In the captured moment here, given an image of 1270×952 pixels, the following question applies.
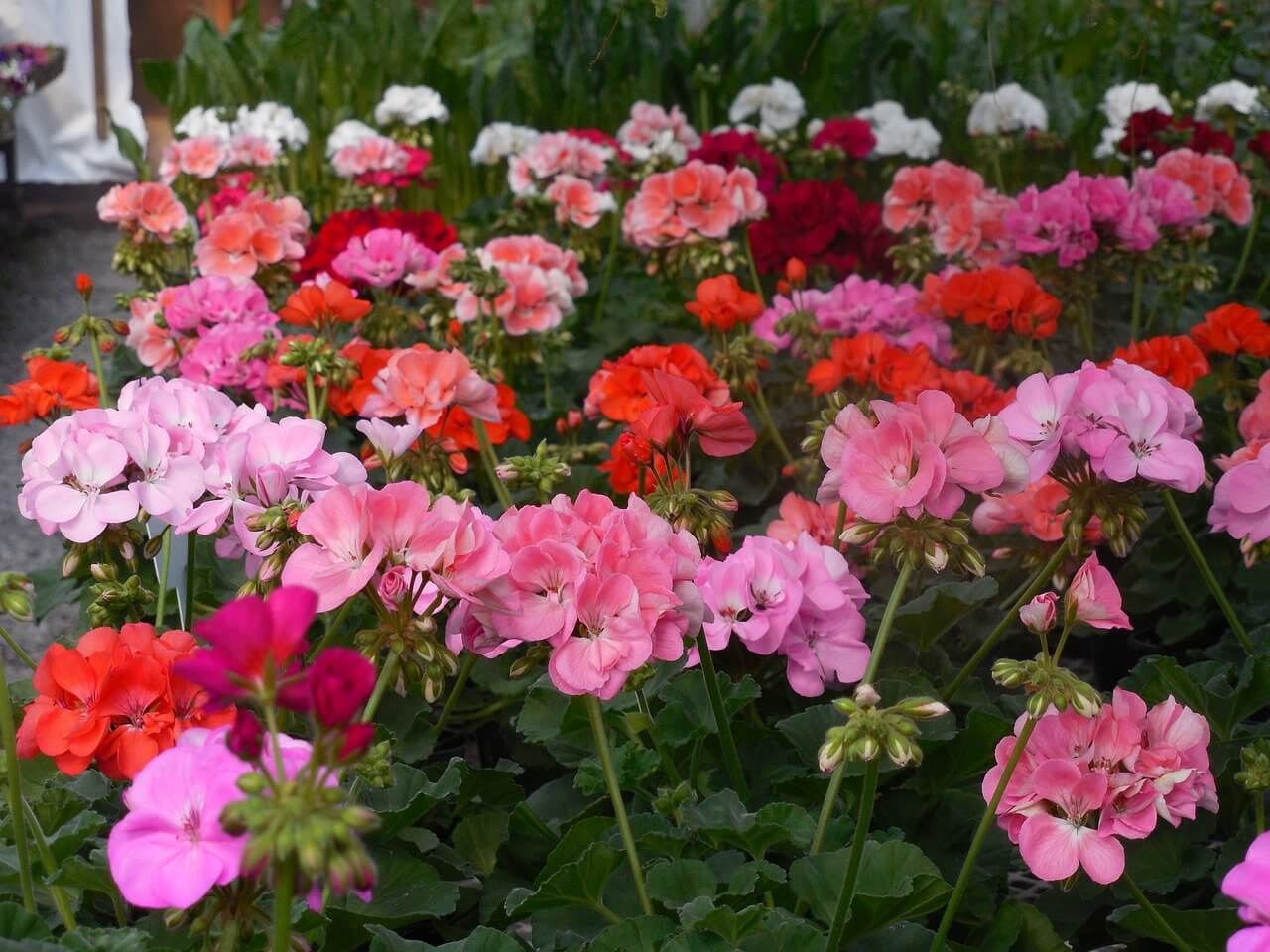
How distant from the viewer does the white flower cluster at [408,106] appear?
3355 mm

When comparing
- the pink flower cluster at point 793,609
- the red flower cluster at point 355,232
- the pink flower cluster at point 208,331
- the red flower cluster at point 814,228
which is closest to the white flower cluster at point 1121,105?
the red flower cluster at point 814,228

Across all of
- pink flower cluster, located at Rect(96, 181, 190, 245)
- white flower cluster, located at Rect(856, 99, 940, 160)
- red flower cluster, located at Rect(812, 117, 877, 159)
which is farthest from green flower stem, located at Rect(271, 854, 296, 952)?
white flower cluster, located at Rect(856, 99, 940, 160)

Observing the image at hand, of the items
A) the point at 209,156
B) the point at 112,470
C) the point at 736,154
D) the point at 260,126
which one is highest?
the point at 112,470

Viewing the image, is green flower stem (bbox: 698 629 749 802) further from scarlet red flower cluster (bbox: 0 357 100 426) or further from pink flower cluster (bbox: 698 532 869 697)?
scarlet red flower cluster (bbox: 0 357 100 426)

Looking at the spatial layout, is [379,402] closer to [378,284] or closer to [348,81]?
[378,284]

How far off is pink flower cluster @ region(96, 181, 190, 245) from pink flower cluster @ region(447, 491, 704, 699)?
62.2 inches

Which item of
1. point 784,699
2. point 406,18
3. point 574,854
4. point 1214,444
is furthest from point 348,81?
point 574,854

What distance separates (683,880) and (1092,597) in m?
0.32

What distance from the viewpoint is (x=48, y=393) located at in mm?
1489

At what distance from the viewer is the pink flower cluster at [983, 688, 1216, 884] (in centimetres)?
86

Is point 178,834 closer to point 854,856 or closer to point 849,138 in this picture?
point 854,856

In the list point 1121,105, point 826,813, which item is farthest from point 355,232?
point 1121,105

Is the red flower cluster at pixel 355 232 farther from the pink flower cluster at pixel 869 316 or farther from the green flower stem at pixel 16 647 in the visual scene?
the green flower stem at pixel 16 647

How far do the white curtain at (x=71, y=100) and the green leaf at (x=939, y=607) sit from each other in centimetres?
686
